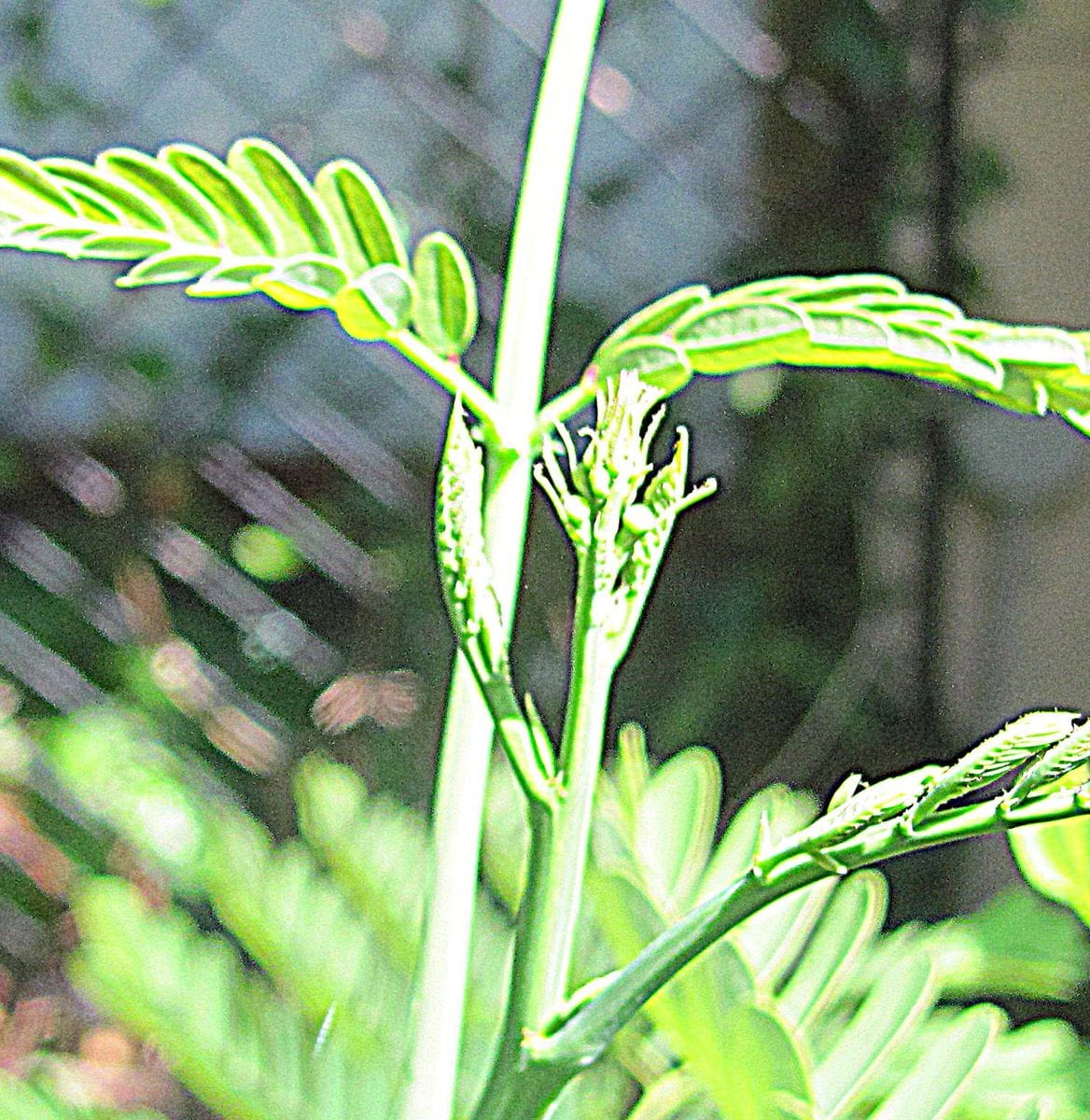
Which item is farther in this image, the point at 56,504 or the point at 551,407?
the point at 56,504

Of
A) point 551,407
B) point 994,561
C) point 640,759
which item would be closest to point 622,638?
point 551,407

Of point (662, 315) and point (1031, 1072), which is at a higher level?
point (662, 315)

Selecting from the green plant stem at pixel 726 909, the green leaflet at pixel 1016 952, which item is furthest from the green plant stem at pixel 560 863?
the green leaflet at pixel 1016 952

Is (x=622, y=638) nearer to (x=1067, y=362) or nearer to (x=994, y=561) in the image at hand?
(x=1067, y=362)

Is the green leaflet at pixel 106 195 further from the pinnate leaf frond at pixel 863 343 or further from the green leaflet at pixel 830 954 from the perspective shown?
the green leaflet at pixel 830 954

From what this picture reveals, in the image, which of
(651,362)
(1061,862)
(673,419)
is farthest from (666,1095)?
(673,419)

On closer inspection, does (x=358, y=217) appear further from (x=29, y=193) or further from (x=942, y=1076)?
(x=942, y=1076)

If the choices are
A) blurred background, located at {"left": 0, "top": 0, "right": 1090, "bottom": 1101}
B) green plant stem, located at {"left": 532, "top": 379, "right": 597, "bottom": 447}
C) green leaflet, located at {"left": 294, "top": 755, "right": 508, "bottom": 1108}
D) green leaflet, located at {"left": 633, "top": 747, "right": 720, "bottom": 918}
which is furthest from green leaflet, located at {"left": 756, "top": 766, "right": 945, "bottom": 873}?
blurred background, located at {"left": 0, "top": 0, "right": 1090, "bottom": 1101}

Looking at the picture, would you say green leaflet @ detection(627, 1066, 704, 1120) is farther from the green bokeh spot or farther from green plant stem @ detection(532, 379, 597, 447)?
the green bokeh spot
